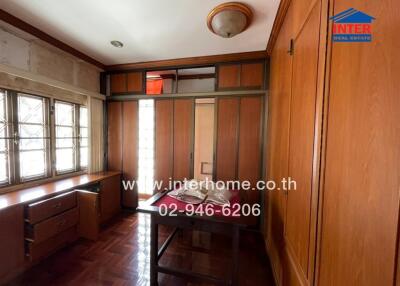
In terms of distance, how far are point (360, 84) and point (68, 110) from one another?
11.7 ft

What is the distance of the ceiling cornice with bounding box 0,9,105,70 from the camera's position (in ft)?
5.88

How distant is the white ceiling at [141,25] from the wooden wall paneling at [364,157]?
138 centimetres

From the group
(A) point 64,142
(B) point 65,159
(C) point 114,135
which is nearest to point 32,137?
(A) point 64,142

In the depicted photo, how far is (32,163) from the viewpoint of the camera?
231 centimetres

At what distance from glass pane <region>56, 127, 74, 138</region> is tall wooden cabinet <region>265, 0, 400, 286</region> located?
3.26 meters

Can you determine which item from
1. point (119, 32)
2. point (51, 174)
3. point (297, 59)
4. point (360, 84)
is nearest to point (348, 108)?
point (360, 84)

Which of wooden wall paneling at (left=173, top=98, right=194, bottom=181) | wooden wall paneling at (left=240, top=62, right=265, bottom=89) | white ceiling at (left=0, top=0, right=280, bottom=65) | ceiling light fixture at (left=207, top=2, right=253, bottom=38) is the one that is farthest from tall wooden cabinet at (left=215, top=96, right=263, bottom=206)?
ceiling light fixture at (left=207, top=2, right=253, bottom=38)

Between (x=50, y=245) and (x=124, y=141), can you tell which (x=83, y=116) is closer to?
Result: (x=124, y=141)

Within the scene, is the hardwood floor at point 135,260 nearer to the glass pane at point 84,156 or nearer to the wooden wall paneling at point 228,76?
the glass pane at point 84,156

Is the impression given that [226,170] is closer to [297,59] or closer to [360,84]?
→ [297,59]

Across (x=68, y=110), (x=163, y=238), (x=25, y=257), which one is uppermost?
(x=68, y=110)

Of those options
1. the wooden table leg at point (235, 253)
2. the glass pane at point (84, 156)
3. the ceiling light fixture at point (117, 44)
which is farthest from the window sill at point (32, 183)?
the wooden table leg at point (235, 253)

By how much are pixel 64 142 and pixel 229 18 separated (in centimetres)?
300

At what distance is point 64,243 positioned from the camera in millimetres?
2240
